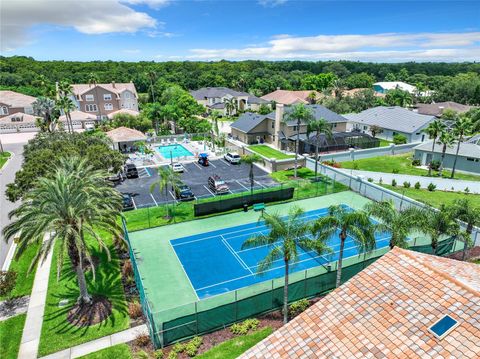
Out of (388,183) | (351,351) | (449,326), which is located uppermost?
(449,326)

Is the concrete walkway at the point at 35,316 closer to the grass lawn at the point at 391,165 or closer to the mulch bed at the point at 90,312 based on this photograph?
the mulch bed at the point at 90,312

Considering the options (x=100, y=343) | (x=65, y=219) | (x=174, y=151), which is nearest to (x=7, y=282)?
(x=65, y=219)

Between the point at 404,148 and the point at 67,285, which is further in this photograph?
the point at 404,148

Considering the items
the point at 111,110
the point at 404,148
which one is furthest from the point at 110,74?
the point at 404,148

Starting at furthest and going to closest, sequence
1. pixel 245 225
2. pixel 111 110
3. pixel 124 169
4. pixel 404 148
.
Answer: pixel 111 110 < pixel 404 148 < pixel 124 169 < pixel 245 225

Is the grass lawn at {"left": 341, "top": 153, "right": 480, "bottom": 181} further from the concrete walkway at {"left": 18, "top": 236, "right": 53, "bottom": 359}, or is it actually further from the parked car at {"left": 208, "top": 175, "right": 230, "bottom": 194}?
the concrete walkway at {"left": 18, "top": 236, "right": 53, "bottom": 359}

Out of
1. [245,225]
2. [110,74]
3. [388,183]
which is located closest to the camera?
[245,225]

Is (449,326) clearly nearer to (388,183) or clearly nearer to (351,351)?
(351,351)
